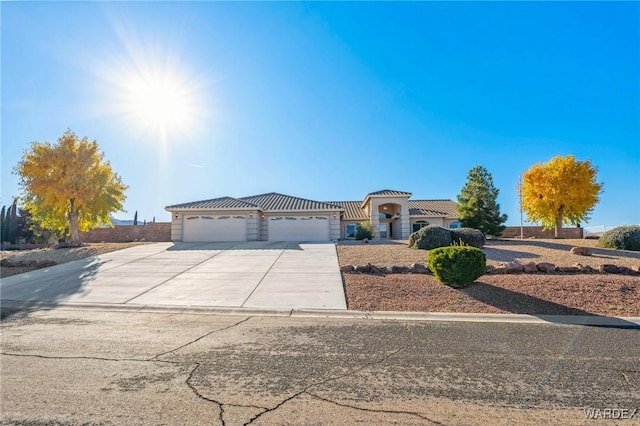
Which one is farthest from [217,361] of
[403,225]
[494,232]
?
[403,225]

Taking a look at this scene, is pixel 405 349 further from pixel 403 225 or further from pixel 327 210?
pixel 403 225

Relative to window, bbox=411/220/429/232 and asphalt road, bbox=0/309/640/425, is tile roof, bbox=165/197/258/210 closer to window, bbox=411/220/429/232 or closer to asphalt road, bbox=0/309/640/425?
window, bbox=411/220/429/232

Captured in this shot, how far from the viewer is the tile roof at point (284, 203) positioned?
1077 inches

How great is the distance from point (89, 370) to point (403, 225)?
95.4ft

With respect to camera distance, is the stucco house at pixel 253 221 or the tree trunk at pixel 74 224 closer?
the tree trunk at pixel 74 224

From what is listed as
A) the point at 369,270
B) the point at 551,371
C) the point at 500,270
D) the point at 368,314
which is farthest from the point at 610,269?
the point at 551,371

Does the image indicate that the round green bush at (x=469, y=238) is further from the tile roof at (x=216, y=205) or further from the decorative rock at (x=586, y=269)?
the tile roof at (x=216, y=205)

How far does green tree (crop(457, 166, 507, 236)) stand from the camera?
26.3m

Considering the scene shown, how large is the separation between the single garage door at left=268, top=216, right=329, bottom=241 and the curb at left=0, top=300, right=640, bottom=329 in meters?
17.8

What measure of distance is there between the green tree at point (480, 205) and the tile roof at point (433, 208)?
6866mm

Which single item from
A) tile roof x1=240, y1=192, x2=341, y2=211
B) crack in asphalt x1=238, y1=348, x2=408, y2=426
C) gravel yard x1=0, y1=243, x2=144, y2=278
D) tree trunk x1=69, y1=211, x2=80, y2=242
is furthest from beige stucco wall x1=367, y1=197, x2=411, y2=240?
crack in asphalt x1=238, y1=348, x2=408, y2=426

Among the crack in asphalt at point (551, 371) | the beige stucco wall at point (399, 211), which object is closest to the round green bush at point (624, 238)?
the crack in asphalt at point (551, 371)

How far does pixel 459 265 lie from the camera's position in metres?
9.31

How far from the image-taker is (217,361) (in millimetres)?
4773
